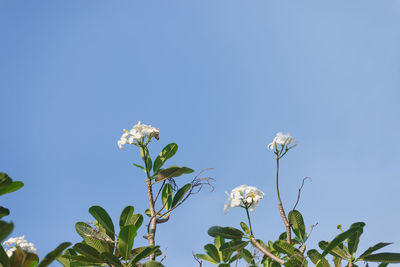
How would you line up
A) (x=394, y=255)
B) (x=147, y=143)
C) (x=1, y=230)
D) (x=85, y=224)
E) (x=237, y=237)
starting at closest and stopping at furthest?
(x=1, y=230) → (x=394, y=255) → (x=237, y=237) → (x=85, y=224) → (x=147, y=143)

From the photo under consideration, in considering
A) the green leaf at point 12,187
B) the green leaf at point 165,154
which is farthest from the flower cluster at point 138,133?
the green leaf at point 12,187

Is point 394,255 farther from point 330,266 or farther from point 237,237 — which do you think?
point 237,237

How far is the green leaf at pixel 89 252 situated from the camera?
6.87 ft

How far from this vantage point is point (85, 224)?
2.35m

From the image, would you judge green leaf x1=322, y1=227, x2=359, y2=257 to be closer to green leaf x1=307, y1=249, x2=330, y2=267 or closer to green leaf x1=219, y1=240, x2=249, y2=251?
green leaf x1=307, y1=249, x2=330, y2=267

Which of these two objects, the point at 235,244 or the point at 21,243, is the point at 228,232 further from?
the point at 21,243

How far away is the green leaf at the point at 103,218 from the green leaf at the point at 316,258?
1.08m

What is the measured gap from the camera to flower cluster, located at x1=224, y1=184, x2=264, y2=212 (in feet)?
7.46

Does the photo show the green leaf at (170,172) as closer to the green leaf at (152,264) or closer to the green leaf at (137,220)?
the green leaf at (137,220)

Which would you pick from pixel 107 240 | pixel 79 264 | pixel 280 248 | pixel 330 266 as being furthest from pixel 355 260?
pixel 79 264

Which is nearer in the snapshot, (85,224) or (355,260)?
(355,260)

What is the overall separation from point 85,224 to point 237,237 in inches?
34.2

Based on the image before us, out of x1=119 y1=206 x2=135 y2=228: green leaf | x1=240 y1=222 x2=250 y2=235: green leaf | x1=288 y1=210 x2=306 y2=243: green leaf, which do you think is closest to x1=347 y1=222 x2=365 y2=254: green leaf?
x1=288 y1=210 x2=306 y2=243: green leaf

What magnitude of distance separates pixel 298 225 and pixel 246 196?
323 mm
